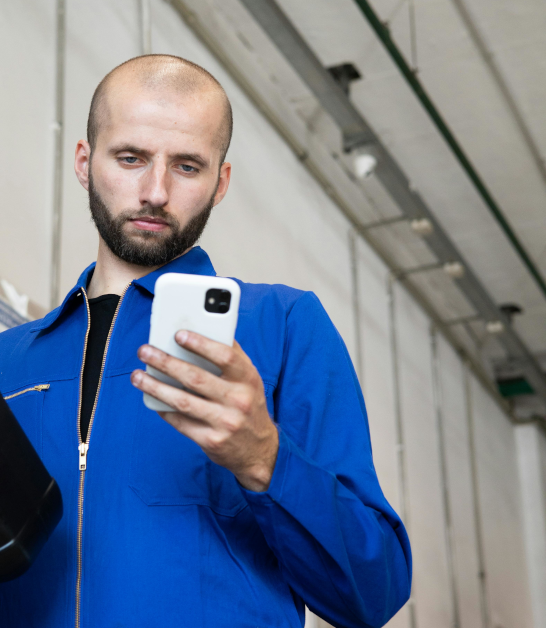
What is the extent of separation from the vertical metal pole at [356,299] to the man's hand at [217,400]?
432 centimetres

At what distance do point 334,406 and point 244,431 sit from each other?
0.85 ft

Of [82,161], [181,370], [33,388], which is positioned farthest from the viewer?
[82,161]

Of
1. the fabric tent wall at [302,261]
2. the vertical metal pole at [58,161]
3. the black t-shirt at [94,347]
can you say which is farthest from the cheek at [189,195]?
the vertical metal pole at [58,161]

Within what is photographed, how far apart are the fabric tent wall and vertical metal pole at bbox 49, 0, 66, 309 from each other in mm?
25

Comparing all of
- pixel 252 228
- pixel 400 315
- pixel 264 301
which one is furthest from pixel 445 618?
pixel 264 301

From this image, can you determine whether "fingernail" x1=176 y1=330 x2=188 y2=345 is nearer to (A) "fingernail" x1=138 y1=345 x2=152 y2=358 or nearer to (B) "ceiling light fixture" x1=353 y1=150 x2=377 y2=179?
(A) "fingernail" x1=138 y1=345 x2=152 y2=358

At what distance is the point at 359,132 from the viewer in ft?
14.7

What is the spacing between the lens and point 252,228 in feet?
13.2

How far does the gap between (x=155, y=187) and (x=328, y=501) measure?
0.50 metres

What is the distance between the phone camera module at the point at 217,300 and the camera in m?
0.77

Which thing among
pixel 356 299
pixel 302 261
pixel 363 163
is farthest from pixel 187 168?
pixel 356 299

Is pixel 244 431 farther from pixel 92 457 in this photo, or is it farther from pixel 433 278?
Answer: pixel 433 278

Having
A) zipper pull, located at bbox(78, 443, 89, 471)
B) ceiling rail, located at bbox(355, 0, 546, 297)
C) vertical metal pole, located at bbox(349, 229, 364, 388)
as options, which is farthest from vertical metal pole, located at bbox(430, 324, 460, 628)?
zipper pull, located at bbox(78, 443, 89, 471)

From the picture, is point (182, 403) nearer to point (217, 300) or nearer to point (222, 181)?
point (217, 300)
